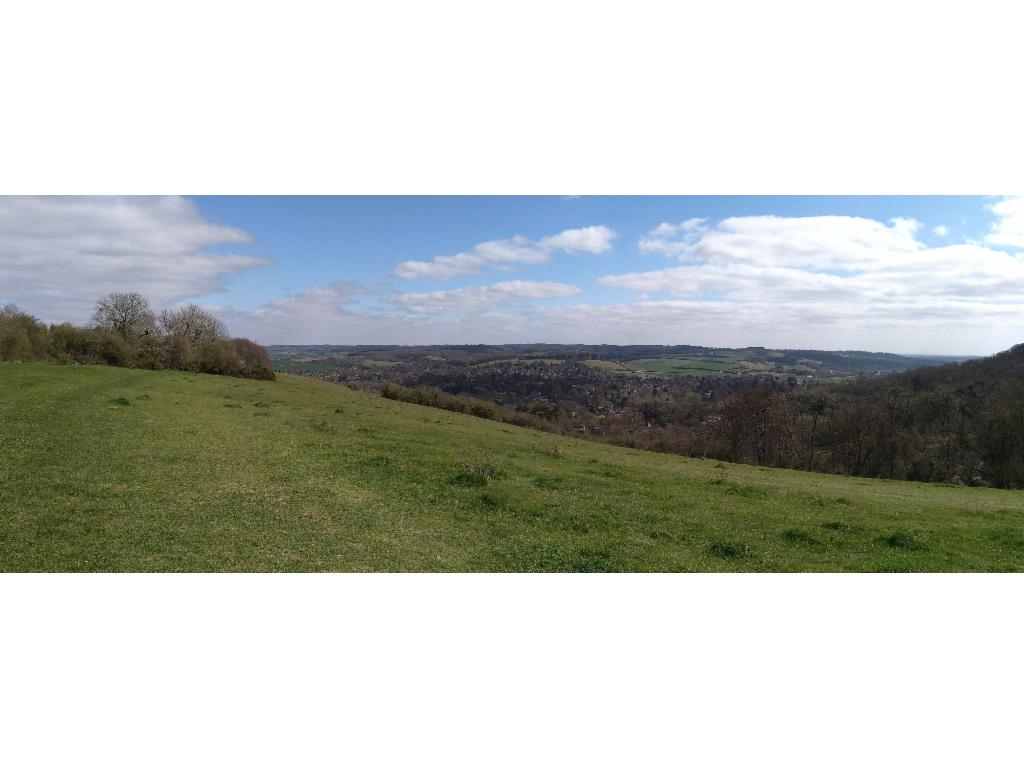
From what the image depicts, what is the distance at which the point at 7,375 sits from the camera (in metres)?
25.6

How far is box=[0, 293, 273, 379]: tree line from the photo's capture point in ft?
134

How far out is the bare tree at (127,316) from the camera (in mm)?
50500

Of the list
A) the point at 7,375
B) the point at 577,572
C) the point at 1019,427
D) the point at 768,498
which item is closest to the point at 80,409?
the point at 7,375

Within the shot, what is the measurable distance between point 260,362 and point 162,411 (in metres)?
26.4

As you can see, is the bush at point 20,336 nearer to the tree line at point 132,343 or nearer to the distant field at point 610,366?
the tree line at point 132,343

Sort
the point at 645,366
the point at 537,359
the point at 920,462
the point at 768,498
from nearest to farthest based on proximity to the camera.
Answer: the point at 768,498
the point at 920,462
the point at 537,359
the point at 645,366

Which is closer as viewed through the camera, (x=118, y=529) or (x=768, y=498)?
(x=118, y=529)

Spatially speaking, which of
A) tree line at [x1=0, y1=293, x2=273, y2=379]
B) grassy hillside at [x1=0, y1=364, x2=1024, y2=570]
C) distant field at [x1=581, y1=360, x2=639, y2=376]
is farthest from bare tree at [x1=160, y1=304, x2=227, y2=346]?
distant field at [x1=581, y1=360, x2=639, y2=376]

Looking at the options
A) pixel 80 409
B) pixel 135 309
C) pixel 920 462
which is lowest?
pixel 920 462

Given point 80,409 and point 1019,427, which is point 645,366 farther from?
point 80,409

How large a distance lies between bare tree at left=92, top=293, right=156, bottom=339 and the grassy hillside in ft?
121

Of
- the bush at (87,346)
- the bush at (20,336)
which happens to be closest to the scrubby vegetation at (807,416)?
the bush at (87,346)

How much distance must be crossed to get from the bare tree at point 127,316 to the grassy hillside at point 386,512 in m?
36.9

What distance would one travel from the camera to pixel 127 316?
5197 centimetres
